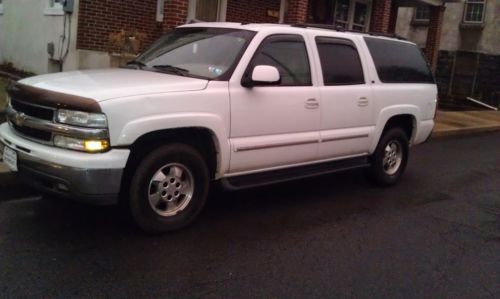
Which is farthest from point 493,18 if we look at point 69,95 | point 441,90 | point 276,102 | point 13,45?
point 69,95

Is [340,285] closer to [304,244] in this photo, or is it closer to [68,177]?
[304,244]

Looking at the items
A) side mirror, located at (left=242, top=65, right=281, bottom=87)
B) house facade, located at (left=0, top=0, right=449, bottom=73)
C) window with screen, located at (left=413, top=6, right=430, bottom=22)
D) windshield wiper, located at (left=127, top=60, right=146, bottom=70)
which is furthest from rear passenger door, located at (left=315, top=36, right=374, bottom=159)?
window with screen, located at (left=413, top=6, right=430, bottom=22)

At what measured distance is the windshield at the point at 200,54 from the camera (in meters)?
5.04

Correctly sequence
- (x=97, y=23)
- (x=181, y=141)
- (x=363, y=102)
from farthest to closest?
(x=97, y=23), (x=363, y=102), (x=181, y=141)

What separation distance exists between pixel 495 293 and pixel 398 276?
69 centimetres

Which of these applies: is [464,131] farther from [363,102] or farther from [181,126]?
[181,126]

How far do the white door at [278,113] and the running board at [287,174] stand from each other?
0.09 metres

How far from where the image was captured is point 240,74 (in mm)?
4961

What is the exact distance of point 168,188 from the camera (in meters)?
4.67

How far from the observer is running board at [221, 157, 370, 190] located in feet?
16.8

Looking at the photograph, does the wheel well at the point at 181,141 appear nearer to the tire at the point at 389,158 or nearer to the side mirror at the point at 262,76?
the side mirror at the point at 262,76

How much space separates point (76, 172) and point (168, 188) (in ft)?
2.76

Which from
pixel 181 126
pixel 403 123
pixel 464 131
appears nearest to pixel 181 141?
pixel 181 126

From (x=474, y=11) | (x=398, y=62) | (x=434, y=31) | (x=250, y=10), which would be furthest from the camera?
(x=474, y=11)
